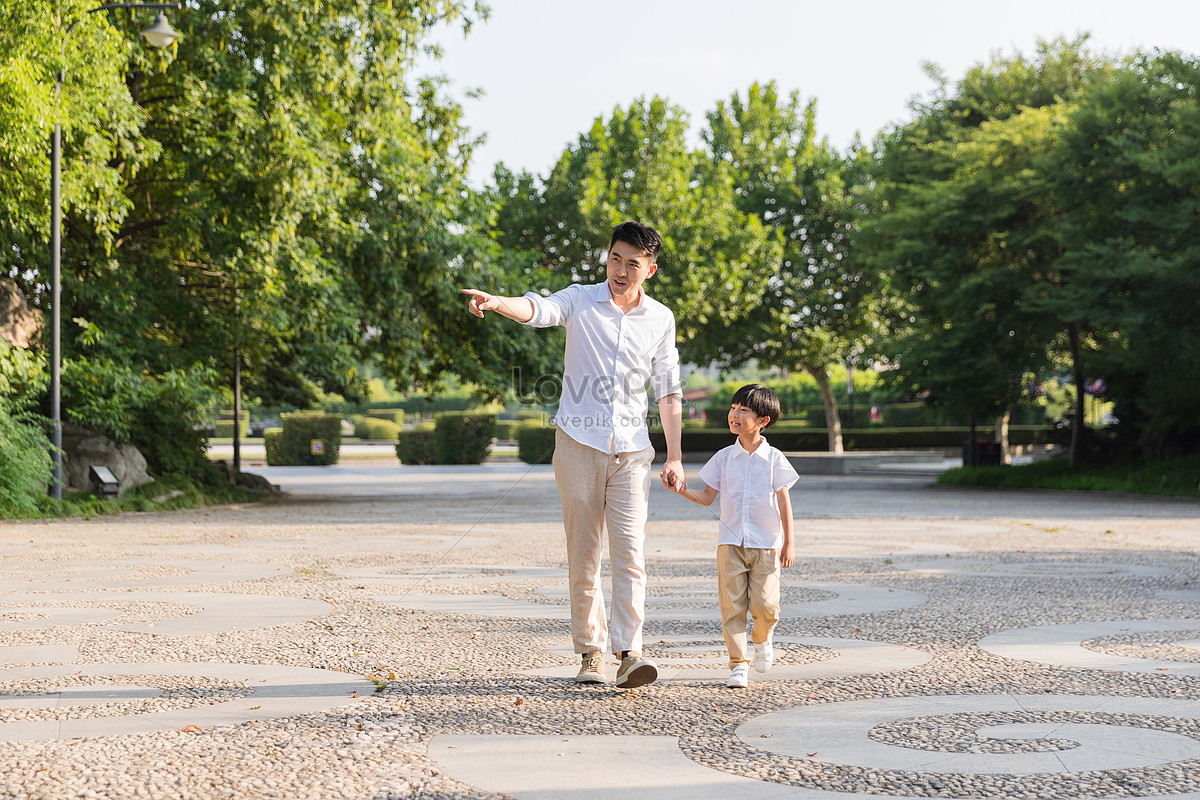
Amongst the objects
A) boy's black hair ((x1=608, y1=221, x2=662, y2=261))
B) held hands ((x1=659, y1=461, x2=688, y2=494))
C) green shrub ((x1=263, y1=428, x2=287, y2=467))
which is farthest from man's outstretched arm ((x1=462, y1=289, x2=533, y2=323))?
green shrub ((x1=263, y1=428, x2=287, y2=467))

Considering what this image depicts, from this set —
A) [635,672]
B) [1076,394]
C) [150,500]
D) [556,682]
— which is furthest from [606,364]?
[1076,394]

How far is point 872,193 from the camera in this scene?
30.7m

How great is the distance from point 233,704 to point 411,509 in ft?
44.1

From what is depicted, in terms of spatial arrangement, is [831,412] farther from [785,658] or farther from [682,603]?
[785,658]

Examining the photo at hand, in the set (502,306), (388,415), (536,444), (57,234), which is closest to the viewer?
(502,306)

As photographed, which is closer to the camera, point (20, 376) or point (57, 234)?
point (57, 234)

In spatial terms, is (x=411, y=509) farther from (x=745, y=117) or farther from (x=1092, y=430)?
(x=745, y=117)

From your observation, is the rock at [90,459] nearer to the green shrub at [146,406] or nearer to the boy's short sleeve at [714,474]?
the green shrub at [146,406]

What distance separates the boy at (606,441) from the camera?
15.4 feet

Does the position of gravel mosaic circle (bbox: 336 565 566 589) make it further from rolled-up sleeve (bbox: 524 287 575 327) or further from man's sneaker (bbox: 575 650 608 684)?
rolled-up sleeve (bbox: 524 287 575 327)

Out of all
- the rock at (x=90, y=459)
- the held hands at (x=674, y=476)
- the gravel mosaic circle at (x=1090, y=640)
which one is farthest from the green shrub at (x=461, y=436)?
the held hands at (x=674, y=476)

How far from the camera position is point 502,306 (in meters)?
4.41

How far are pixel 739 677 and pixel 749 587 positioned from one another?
42cm

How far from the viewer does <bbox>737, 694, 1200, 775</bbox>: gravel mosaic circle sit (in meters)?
3.57
